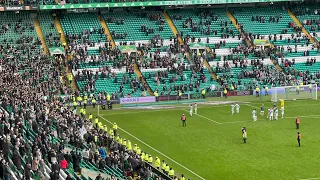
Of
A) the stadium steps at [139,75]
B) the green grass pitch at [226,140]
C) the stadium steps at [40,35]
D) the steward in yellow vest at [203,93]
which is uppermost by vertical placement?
the stadium steps at [40,35]

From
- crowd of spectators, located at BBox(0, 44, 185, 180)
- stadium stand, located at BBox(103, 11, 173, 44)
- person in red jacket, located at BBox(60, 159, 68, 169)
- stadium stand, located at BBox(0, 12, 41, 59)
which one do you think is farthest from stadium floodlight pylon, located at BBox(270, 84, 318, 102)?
person in red jacket, located at BBox(60, 159, 68, 169)

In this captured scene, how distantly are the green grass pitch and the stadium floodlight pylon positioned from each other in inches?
70.9

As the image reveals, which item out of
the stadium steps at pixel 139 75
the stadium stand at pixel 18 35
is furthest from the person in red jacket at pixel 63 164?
the stadium stand at pixel 18 35

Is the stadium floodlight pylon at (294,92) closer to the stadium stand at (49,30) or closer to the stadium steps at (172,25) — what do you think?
the stadium steps at (172,25)

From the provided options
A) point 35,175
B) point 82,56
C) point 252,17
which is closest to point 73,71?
point 82,56

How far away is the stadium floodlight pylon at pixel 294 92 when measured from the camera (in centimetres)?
6481

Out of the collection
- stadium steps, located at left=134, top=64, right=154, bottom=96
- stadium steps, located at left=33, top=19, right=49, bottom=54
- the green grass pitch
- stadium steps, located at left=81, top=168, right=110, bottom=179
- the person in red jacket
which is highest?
stadium steps, located at left=33, top=19, right=49, bottom=54

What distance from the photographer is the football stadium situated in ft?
121

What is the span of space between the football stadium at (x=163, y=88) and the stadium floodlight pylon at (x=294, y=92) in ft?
0.37

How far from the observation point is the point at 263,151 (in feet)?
143

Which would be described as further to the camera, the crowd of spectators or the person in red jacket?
the person in red jacket

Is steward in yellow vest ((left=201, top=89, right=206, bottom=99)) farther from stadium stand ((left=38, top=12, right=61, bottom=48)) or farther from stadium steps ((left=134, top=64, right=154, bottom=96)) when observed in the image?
stadium stand ((left=38, top=12, right=61, bottom=48))

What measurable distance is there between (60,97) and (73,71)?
8925mm

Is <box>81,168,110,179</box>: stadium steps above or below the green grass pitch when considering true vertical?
above
